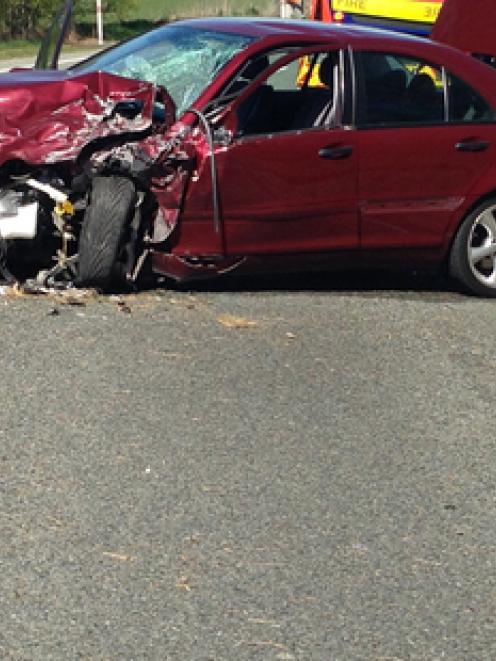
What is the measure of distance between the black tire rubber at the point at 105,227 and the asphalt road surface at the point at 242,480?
0.22m

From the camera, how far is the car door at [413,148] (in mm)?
9148

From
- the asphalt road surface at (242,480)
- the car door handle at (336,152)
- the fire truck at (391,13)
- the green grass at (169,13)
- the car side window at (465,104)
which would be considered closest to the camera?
the asphalt road surface at (242,480)

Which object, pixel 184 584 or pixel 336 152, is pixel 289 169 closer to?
pixel 336 152

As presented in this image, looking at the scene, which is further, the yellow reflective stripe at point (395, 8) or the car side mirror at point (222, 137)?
the yellow reflective stripe at point (395, 8)

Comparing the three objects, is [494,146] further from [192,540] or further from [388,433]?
[192,540]

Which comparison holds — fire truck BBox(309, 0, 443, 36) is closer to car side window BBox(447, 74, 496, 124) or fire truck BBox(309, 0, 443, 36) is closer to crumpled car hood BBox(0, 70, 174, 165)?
car side window BBox(447, 74, 496, 124)

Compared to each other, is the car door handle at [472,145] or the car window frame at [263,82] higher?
the car window frame at [263,82]

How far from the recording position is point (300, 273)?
971 centimetres

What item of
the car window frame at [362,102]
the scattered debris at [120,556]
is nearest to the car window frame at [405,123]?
the car window frame at [362,102]

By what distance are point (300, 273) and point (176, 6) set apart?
168ft

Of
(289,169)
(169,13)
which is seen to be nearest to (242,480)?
(289,169)

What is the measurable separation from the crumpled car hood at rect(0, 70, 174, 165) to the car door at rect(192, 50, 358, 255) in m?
0.51

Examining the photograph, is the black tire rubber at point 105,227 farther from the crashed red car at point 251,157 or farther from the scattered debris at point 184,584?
the scattered debris at point 184,584

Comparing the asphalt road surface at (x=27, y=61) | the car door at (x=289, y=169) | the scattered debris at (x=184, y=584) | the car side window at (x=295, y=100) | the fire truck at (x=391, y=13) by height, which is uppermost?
the car side window at (x=295, y=100)
